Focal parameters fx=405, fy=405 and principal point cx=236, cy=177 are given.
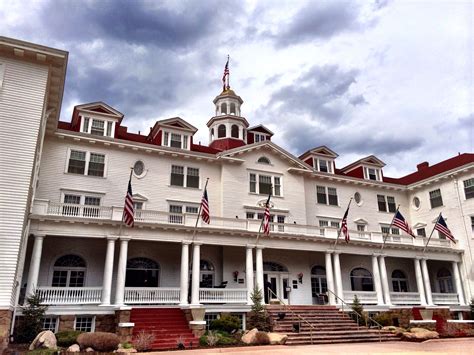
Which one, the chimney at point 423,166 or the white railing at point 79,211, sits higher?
the chimney at point 423,166

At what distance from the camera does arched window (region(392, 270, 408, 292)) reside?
35312 millimetres

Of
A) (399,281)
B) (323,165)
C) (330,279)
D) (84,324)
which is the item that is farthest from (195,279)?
(399,281)

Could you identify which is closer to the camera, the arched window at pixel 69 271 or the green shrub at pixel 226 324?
the green shrub at pixel 226 324

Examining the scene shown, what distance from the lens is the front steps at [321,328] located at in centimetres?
2159

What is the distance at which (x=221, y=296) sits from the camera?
2452cm

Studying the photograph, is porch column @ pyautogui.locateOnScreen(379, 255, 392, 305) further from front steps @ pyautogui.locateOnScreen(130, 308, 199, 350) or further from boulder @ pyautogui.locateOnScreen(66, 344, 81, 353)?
boulder @ pyautogui.locateOnScreen(66, 344, 81, 353)

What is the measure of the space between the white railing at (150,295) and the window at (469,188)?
25453mm

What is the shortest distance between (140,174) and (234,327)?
12.5m

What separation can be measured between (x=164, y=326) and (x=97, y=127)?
14.7 meters

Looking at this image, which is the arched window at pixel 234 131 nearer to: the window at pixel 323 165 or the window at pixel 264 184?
the window at pixel 264 184

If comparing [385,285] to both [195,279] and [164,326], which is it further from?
[164,326]

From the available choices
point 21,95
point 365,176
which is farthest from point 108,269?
point 365,176

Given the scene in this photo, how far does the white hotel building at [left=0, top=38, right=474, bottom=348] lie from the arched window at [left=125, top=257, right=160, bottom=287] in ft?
0.23

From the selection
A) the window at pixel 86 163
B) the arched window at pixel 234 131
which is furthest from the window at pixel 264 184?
the window at pixel 86 163
